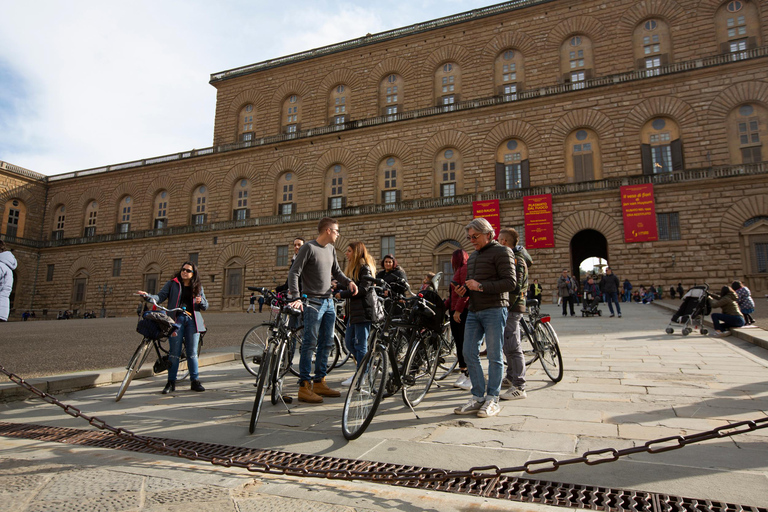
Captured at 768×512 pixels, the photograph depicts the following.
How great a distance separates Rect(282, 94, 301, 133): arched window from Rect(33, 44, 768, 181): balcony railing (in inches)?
42.4

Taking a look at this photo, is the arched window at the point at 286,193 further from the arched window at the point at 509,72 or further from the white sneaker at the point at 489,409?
the white sneaker at the point at 489,409

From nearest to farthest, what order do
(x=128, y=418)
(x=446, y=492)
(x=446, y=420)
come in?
(x=446, y=492) → (x=446, y=420) → (x=128, y=418)

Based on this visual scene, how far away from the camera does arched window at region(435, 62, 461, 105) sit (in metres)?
25.0

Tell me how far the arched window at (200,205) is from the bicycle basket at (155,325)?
1051 inches

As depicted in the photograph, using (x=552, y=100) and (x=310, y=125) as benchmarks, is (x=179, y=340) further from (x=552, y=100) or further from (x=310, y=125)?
(x=310, y=125)

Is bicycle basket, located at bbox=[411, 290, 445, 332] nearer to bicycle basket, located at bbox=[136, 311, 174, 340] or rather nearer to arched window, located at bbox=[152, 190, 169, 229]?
bicycle basket, located at bbox=[136, 311, 174, 340]

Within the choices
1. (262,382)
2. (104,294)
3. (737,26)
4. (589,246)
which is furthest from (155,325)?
(104,294)

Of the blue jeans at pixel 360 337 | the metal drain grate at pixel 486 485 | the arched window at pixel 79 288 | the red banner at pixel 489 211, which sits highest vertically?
the red banner at pixel 489 211

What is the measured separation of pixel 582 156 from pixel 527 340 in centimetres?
1866

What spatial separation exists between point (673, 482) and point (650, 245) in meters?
20.1

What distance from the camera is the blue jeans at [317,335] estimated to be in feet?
14.5

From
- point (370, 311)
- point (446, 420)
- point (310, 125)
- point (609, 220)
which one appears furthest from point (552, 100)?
point (446, 420)

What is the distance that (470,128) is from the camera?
77.5ft

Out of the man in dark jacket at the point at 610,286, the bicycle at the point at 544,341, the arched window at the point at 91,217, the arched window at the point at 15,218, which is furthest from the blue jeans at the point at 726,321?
the arched window at the point at 15,218
